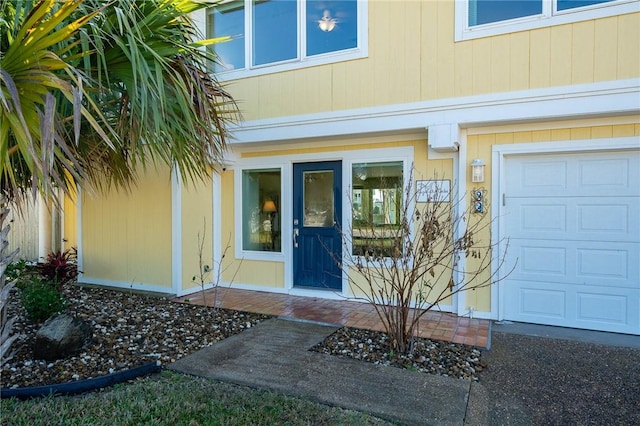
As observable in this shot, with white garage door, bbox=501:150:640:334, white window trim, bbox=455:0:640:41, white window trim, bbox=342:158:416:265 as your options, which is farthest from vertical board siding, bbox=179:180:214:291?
white garage door, bbox=501:150:640:334

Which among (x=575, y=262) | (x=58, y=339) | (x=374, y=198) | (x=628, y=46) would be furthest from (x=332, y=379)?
(x=628, y=46)

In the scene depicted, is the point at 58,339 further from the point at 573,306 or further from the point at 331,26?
the point at 573,306

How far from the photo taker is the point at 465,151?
17.3 ft

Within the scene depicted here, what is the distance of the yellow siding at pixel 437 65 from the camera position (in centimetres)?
445

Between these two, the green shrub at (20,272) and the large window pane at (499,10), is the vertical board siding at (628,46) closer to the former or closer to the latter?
the large window pane at (499,10)

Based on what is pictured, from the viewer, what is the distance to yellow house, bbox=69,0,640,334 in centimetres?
462

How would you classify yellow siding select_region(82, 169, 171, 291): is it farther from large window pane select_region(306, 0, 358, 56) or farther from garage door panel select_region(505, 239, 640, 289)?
garage door panel select_region(505, 239, 640, 289)

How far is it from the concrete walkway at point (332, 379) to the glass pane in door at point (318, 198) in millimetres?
2394

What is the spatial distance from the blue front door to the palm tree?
2631 mm

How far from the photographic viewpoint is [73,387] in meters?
3.15

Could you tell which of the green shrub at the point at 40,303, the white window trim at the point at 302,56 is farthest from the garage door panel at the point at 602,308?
the green shrub at the point at 40,303

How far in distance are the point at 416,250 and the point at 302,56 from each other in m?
3.63

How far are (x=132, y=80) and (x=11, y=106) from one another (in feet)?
3.26

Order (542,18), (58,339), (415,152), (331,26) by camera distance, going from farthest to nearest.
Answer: (331,26) → (415,152) → (542,18) → (58,339)
